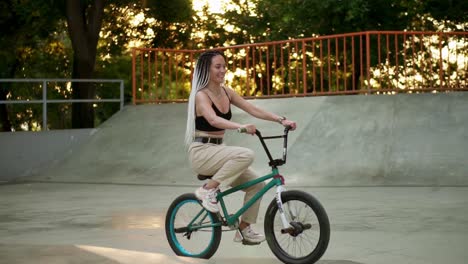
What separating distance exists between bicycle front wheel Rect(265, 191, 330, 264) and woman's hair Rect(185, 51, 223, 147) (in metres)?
0.91

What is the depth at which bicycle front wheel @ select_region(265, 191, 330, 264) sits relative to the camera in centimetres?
667

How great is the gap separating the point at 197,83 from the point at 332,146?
30.3ft

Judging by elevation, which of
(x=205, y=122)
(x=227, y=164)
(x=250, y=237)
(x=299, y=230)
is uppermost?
(x=205, y=122)

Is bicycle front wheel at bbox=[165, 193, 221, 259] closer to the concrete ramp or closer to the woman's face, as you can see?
the woman's face

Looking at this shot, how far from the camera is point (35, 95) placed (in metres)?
35.2

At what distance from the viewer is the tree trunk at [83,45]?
898 inches

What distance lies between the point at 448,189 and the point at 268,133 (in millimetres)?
4823

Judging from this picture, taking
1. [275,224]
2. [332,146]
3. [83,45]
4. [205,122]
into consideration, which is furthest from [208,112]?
[83,45]

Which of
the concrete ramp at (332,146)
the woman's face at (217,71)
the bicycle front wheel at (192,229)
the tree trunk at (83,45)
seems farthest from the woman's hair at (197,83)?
the tree trunk at (83,45)

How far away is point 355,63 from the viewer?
96.0 ft

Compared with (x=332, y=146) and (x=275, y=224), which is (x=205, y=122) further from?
(x=332, y=146)

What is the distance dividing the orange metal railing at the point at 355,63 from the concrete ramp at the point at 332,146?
97 centimetres

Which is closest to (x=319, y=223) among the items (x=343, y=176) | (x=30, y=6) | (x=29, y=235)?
(x=29, y=235)

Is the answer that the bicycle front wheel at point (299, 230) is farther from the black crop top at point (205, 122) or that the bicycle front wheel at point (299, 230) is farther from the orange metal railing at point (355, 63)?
the orange metal railing at point (355, 63)
